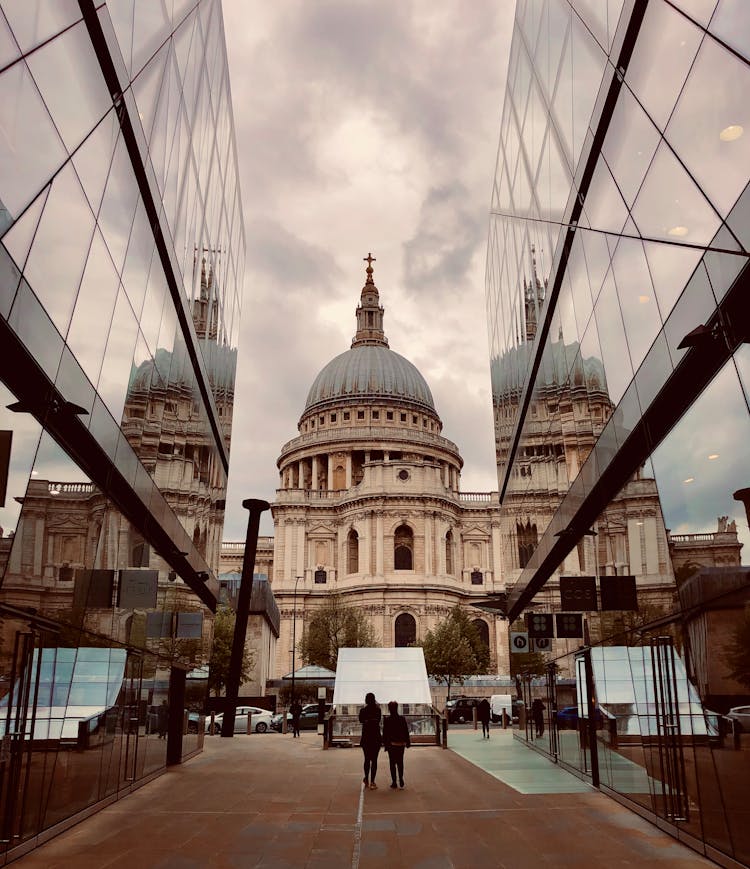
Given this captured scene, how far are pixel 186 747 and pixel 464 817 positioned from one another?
12.6 m

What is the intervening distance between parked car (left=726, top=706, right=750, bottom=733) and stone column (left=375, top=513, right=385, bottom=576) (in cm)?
7971

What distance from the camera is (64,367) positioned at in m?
10.6

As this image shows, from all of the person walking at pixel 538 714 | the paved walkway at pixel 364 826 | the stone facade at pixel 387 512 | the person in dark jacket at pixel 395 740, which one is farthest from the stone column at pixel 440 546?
the person in dark jacket at pixel 395 740

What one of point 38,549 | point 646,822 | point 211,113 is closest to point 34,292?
point 38,549

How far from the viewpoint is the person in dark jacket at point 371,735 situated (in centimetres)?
1539

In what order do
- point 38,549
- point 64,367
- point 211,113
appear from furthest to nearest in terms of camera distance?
point 211,113 < point 64,367 < point 38,549

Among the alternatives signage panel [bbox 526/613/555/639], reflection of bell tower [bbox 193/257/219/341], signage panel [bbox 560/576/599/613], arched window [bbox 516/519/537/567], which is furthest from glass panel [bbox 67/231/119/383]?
arched window [bbox 516/519/537/567]

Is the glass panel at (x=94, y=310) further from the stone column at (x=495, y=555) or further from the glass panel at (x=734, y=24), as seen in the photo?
the stone column at (x=495, y=555)

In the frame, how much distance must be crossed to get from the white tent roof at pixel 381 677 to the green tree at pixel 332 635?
141 feet

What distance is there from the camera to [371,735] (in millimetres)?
15422

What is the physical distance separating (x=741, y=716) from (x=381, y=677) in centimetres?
2290

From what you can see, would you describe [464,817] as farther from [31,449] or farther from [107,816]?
[31,449]

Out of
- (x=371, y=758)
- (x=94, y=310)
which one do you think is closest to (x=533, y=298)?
(x=371, y=758)

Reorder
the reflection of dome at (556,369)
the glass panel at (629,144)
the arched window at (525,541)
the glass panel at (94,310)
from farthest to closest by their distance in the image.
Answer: the arched window at (525,541) → the reflection of dome at (556,369) → the glass panel at (94,310) → the glass panel at (629,144)
